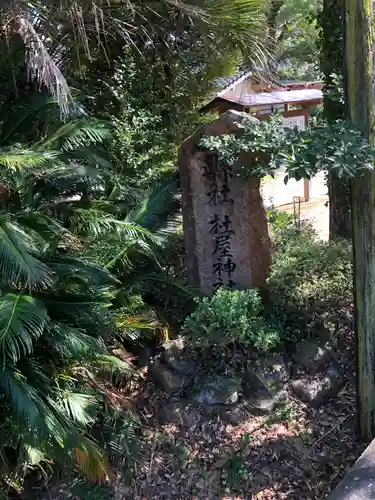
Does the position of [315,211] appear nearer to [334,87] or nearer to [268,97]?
[268,97]

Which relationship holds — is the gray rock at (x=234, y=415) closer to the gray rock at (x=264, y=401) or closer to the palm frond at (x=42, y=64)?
the gray rock at (x=264, y=401)

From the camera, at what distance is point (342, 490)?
112 inches

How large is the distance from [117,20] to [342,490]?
465 centimetres

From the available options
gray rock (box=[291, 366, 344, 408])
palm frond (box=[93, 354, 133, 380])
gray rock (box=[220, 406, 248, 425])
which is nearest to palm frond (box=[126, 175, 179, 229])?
palm frond (box=[93, 354, 133, 380])

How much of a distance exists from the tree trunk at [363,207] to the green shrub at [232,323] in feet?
2.49

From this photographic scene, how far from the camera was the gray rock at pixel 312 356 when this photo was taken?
13.7 feet

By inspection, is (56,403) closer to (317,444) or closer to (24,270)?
(24,270)

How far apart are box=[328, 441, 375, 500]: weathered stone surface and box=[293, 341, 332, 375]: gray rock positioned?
113 centimetres

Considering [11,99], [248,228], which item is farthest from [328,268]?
[11,99]

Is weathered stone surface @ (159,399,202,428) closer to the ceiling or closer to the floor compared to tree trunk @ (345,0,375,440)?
closer to the floor

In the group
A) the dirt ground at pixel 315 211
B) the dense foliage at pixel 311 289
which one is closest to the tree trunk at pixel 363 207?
the dense foliage at pixel 311 289

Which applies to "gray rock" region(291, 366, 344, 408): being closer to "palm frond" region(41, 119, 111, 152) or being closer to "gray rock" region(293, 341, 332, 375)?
"gray rock" region(293, 341, 332, 375)

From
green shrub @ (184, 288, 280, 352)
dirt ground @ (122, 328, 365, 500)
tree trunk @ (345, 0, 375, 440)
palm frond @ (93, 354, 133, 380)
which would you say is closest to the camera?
tree trunk @ (345, 0, 375, 440)

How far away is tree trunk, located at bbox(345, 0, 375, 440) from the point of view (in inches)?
124
